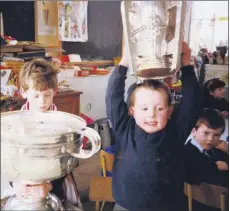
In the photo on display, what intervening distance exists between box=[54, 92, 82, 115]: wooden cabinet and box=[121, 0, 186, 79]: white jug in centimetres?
13

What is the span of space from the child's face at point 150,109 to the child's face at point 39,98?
147 mm

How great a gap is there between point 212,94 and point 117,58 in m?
0.23

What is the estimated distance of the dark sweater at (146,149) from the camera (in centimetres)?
59

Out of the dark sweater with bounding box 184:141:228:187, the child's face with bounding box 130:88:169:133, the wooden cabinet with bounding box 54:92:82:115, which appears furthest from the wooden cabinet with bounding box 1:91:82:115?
the dark sweater with bounding box 184:141:228:187

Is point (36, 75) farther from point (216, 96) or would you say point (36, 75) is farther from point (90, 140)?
point (216, 96)

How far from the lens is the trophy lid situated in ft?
1.79

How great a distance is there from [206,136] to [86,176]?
10.2 inches

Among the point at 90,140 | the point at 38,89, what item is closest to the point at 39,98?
the point at 38,89

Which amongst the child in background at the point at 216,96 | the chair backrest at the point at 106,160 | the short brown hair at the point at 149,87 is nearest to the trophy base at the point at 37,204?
the chair backrest at the point at 106,160

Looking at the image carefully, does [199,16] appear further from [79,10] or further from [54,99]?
[54,99]

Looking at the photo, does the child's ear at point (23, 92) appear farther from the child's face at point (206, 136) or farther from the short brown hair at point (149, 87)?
the child's face at point (206, 136)

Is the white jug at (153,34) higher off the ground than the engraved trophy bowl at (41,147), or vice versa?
the white jug at (153,34)

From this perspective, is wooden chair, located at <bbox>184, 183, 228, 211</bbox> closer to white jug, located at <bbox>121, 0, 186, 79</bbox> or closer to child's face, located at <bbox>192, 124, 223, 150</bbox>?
child's face, located at <bbox>192, 124, 223, 150</bbox>

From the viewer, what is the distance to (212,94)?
703 mm
